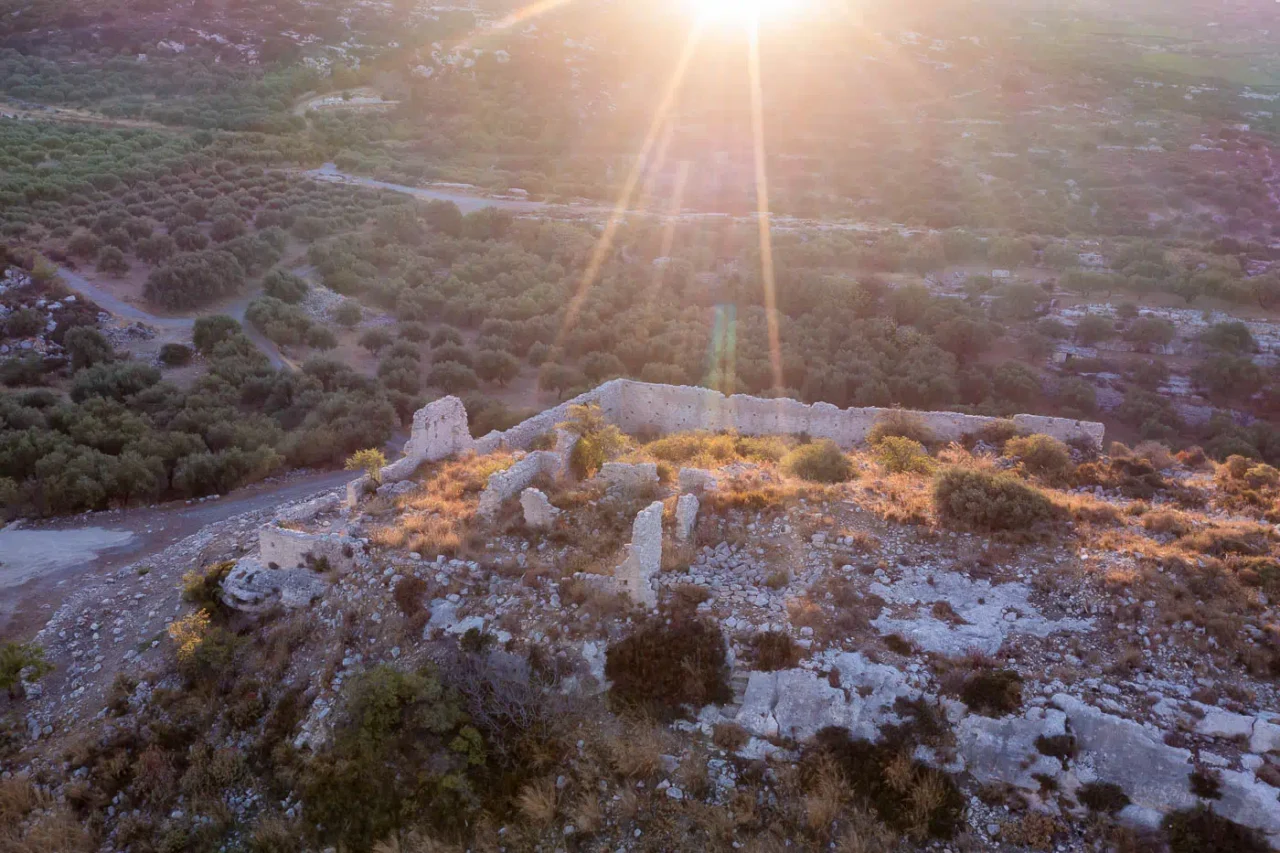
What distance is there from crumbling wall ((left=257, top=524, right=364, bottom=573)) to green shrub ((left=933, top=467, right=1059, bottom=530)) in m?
9.24

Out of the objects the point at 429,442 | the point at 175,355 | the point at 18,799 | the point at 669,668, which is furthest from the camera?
the point at 175,355

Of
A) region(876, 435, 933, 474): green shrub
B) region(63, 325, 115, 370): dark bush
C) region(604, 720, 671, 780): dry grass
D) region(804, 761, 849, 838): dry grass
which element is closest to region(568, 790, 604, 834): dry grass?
region(604, 720, 671, 780): dry grass

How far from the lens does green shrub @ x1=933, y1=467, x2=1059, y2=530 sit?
12.2m

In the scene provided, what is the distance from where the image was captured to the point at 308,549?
12.8m

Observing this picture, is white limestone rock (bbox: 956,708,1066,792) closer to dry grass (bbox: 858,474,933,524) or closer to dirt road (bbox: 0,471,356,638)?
dry grass (bbox: 858,474,933,524)

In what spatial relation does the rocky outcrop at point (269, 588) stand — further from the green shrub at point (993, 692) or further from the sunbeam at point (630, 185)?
the sunbeam at point (630, 185)

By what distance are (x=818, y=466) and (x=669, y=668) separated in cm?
605

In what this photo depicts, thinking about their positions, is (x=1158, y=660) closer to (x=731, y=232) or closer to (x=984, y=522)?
(x=984, y=522)

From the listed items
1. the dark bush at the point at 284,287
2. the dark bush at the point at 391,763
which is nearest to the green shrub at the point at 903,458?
the dark bush at the point at 391,763

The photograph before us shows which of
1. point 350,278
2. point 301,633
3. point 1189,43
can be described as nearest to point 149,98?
point 350,278

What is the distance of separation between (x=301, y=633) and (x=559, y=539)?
13.4 feet

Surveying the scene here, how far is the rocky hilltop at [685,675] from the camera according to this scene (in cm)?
869

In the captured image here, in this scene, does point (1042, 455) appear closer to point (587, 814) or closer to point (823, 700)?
point (823, 700)

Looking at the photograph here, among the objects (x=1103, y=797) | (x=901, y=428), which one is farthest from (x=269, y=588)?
(x=901, y=428)
